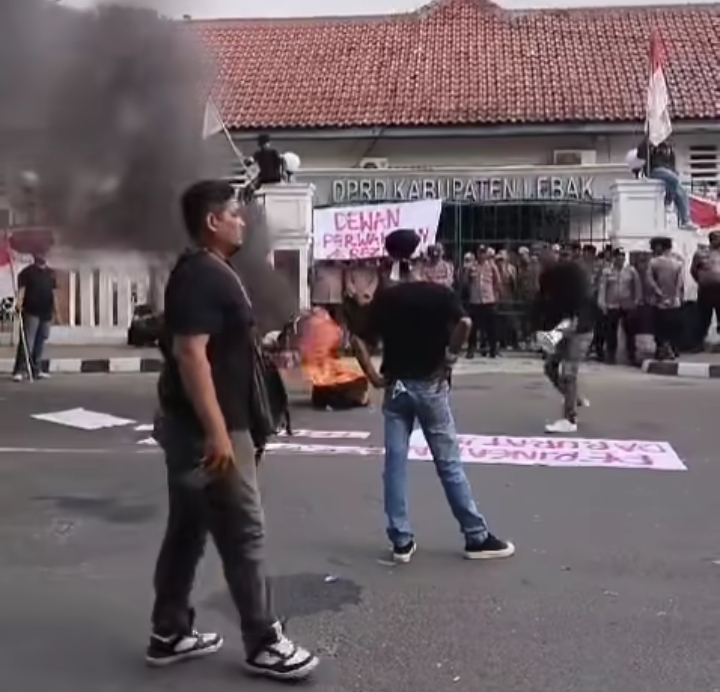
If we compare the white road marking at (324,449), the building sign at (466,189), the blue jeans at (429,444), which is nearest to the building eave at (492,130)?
the building sign at (466,189)

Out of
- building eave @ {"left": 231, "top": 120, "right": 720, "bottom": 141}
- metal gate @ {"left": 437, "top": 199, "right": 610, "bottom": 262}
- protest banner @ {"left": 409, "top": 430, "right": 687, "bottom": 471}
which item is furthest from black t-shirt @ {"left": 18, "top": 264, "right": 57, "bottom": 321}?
building eave @ {"left": 231, "top": 120, "right": 720, "bottom": 141}

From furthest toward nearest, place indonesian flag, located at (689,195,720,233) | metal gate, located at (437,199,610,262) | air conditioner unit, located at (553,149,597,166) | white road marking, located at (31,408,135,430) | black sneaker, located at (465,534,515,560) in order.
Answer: air conditioner unit, located at (553,149,597,166) < metal gate, located at (437,199,610,262) < indonesian flag, located at (689,195,720,233) < white road marking, located at (31,408,135,430) < black sneaker, located at (465,534,515,560)

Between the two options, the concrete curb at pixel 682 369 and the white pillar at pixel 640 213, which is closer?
the concrete curb at pixel 682 369

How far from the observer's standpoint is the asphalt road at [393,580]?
4156 millimetres

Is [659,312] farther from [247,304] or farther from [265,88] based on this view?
[247,304]

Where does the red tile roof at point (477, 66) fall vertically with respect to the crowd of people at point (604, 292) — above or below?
above

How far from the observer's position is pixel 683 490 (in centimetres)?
724

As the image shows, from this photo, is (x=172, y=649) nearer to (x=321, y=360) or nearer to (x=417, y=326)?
(x=417, y=326)

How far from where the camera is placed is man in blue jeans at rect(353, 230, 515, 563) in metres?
5.47

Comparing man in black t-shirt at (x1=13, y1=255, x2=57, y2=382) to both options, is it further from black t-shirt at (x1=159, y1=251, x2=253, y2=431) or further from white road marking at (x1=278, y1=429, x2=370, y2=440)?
black t-shirt at (x1=159, y1=251, x2=253, y2=431)

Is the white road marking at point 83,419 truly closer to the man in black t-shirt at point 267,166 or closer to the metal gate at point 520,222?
the man in black t-shirt at point 267,166

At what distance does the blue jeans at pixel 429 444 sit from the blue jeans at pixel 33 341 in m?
9.12

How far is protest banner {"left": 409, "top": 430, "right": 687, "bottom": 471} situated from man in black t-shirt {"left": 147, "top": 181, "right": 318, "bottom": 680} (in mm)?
3927

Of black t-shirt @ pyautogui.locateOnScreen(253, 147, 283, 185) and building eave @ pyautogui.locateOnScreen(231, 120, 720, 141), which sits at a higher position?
building eave @ pyautogui.locateOnScreen(231, 120, 720, 141)
